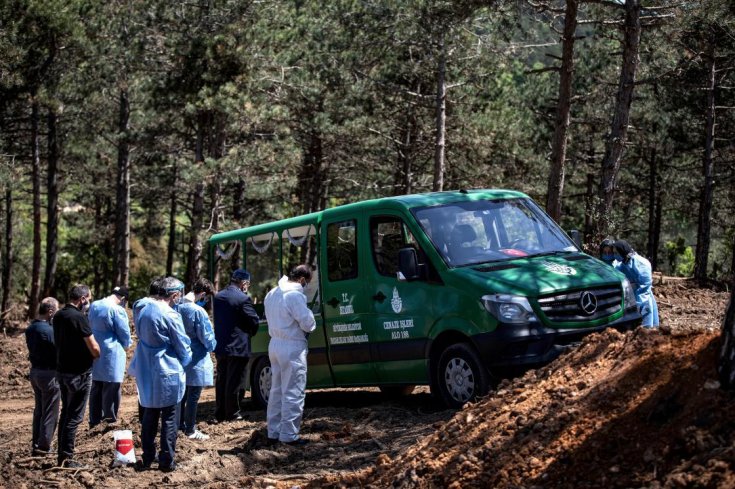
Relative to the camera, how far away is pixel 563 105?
1955 centimetres

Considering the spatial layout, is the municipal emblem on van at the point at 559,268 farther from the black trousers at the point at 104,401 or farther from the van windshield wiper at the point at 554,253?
the black trousers at the point at 104,401

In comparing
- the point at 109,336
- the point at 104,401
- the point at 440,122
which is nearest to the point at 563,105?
the point at 109,336

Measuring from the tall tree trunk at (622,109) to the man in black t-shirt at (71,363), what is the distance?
10.4 meters

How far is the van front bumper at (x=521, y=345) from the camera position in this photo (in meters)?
9.91

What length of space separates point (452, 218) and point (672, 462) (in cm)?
594

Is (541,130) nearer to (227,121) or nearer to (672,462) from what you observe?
(227,121)

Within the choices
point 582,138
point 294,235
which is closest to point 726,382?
point 294,235

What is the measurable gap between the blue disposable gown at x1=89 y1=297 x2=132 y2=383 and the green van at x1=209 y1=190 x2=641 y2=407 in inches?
97.8

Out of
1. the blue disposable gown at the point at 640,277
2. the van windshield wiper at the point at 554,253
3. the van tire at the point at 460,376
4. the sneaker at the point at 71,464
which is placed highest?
the van windshield wiper at the point at 554,253

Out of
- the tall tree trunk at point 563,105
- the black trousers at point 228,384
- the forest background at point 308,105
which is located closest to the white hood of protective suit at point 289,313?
the black trousers at point 228,384

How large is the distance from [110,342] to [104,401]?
898 mm

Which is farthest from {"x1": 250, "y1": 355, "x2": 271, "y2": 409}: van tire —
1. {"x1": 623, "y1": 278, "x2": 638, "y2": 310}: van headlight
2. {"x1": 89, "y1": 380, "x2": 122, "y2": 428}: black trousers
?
{"x1": 623, "y1": 278, "x2": 638, "y2": 310}: van headlight

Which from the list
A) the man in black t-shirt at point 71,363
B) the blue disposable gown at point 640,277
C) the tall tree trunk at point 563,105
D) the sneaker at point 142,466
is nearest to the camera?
the sneaker at point 142,466

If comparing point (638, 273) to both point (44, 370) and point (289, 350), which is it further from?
point (44, 370)
